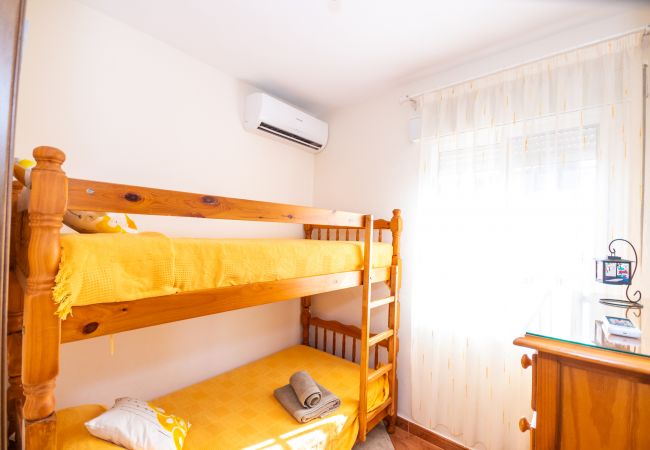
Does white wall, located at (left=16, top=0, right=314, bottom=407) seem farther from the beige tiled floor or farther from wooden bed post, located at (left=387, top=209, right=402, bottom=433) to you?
the beige tiled floor

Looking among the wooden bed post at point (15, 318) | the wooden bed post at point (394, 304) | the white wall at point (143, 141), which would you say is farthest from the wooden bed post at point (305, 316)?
the wooden bed post at point (15, 318)

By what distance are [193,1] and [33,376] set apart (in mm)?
1873

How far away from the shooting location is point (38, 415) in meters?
0.79

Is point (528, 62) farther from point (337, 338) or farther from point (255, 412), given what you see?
point (255, 412)

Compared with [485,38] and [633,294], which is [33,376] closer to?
[633,294]

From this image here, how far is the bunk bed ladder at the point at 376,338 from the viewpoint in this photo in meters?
1.85

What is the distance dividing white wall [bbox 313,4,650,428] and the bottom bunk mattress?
1.79ft

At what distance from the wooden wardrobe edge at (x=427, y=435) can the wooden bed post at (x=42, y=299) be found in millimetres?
2262

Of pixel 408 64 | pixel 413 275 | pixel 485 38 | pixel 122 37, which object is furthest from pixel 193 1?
pixel 413 275

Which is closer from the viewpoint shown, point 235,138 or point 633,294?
point 633,294

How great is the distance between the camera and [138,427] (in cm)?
121

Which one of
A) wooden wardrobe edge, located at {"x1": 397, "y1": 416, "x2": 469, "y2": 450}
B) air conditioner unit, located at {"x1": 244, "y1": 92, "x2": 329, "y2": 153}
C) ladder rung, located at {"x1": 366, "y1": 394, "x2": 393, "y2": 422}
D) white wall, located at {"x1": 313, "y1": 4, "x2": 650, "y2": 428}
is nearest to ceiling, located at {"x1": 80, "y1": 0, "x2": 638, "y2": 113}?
white wall, located at {"x1": 313, "y1": 4, "x2": 650, "y2": 428}

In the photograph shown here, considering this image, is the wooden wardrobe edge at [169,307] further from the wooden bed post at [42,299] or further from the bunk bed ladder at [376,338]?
the bunk bed ladder at [376,338]

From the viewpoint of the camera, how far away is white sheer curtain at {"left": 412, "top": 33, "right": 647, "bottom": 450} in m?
1.51
